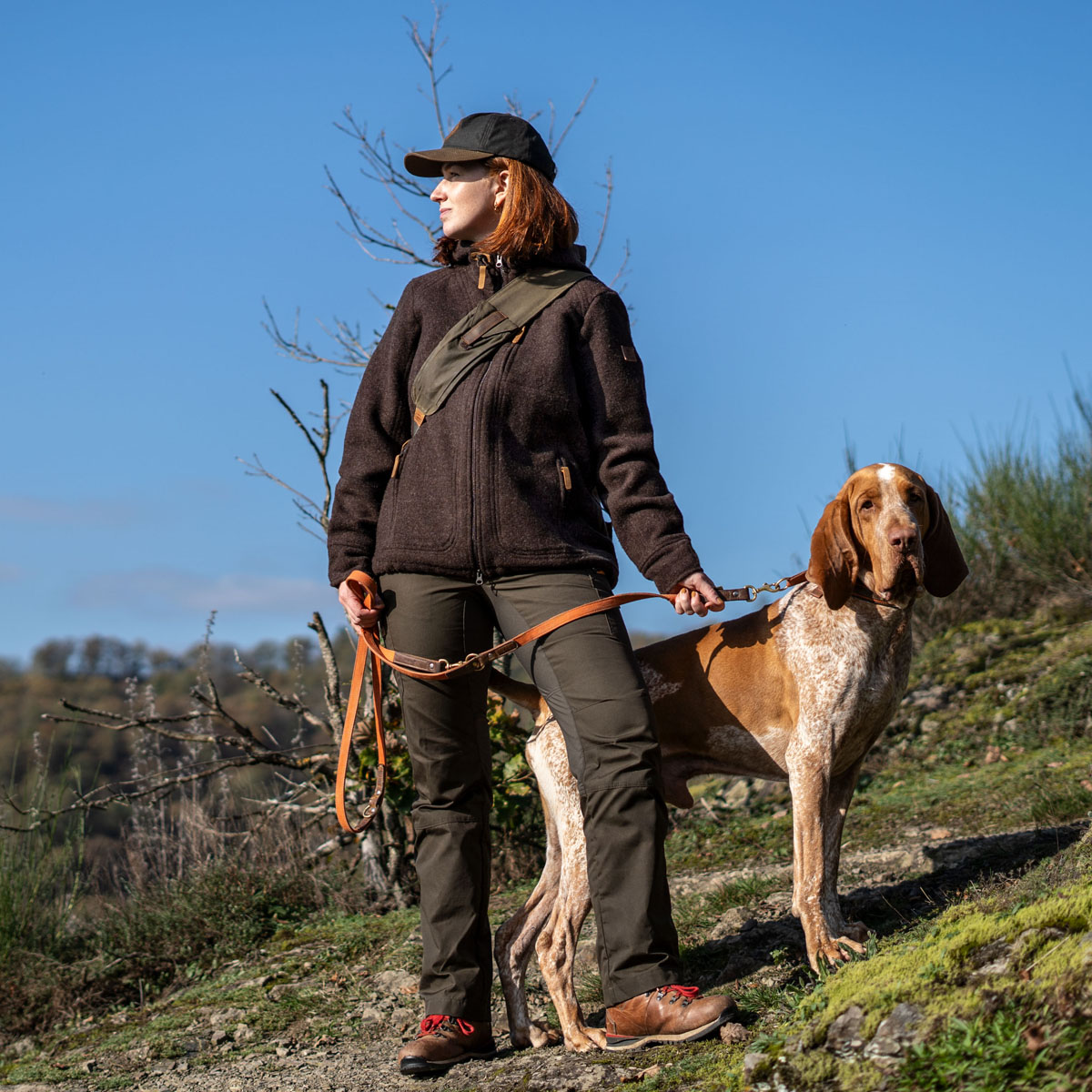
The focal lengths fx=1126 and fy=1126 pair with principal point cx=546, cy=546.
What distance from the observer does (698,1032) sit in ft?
9.32

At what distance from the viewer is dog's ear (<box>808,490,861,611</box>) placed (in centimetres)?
355

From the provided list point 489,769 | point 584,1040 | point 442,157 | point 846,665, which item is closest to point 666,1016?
point 584,1040

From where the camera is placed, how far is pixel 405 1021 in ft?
13.5

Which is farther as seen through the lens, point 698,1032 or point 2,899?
point 2,899

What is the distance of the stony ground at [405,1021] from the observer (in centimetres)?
331

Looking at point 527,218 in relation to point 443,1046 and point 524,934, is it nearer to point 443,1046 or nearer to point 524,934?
point 524,934

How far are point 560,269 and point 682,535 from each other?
93cm

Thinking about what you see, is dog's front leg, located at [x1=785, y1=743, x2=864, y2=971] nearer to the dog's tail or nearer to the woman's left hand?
the woman's left hand

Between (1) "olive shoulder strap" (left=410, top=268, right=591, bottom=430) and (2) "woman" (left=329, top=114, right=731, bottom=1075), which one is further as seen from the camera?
(1) "olive shoulder strap" (left=410, top=268, right=591, bottom=430)

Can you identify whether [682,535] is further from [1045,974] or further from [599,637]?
[1045,974]

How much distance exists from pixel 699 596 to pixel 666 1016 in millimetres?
1139

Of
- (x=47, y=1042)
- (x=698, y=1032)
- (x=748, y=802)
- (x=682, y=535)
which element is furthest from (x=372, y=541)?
(x=748, y=802)

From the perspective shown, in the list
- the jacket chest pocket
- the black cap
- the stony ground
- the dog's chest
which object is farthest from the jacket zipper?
the stony ground

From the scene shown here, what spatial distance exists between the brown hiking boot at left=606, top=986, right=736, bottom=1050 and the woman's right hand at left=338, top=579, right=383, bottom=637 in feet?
4.32
